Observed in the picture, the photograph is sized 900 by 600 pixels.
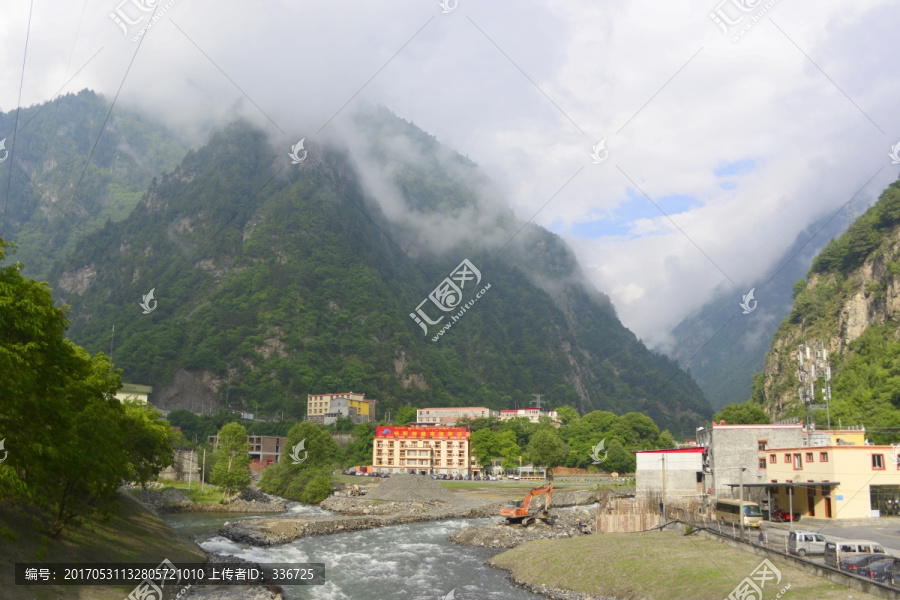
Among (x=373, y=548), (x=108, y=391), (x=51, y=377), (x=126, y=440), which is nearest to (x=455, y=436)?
(x=373, y=548)

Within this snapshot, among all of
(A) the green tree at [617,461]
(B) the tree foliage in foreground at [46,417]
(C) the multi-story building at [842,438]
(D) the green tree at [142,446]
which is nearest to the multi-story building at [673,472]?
(C) the multi-story building at [842,438]

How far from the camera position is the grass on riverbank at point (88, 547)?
2172 centimetres

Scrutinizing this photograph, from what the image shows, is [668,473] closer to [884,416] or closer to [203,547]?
[884,416]

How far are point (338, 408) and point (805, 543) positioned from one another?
530 ft

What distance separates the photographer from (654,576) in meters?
31.4

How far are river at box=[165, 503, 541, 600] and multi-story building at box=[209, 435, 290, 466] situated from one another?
8050 cm

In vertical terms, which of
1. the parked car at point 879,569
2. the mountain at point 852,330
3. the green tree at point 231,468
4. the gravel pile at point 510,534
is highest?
the mountain at point 852,330

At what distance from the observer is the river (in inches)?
1368

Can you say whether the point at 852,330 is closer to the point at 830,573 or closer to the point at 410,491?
the point at 410,491

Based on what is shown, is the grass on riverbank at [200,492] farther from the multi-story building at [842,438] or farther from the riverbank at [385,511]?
the multi-story building at [842,438]

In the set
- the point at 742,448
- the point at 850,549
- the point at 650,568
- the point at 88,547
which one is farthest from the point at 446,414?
the point at 850,549

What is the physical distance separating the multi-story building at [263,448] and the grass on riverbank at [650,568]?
109298 millimetres

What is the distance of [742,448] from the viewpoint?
57094 mm

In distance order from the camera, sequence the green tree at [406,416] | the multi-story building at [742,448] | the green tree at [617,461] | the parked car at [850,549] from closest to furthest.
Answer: the parked car at [850,549] → the multi-story building at [742,448] → the green tree at [617,461] → the green tree at [406,416]
